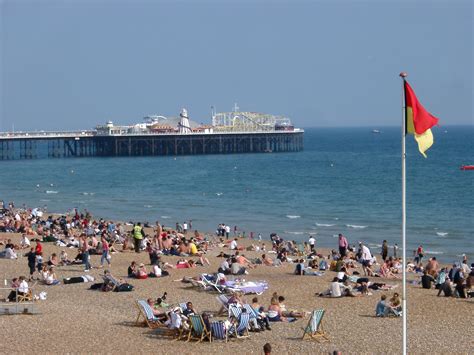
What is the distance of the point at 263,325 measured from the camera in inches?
512

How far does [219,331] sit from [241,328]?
13.5 inches

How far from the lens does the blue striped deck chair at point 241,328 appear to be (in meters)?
12.5

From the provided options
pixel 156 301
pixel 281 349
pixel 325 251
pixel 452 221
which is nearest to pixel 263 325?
pixel 281 349

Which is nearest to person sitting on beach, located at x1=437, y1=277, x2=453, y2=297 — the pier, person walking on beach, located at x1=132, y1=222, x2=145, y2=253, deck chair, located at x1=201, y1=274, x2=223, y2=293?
deck chair, located at x1=201, y1=274, x2=223, y2=293

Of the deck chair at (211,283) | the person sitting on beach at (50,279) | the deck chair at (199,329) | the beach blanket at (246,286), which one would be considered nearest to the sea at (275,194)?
the beach blanket at (246,286)

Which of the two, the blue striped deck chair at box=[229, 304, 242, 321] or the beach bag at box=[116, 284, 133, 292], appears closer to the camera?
the blue striped deck chair at box=[229, 304, 242, 321]

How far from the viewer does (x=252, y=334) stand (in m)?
12.8

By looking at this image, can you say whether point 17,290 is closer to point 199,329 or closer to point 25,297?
point 25,297

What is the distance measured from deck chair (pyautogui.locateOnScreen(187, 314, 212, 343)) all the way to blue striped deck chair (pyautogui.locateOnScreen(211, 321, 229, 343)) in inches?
3.1

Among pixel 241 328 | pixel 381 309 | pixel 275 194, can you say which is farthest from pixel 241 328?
pixel 275 194

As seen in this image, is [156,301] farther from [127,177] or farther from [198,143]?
[198,143]

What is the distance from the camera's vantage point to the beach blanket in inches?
627

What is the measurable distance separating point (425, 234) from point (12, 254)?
17.2 meters

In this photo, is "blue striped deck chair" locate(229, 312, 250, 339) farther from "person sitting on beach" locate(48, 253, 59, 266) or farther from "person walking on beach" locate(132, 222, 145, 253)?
"person walking on beach" locate(132, 222, 145, 253)
